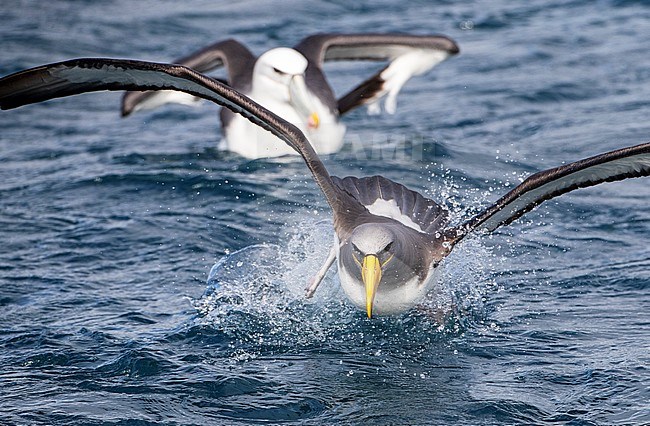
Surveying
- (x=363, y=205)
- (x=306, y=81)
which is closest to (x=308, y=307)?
(x=363, y=205)

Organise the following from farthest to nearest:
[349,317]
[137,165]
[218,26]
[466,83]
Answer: [218,26] → [466,83] → [137,165] → [349,317]

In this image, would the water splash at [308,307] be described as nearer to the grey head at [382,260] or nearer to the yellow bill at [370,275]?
the grey head at [382,260]

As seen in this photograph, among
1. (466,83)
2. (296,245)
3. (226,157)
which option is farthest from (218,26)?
(296,245)

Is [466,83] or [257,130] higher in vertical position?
[466,83]

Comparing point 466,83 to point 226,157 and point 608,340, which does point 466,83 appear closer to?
point 226,157

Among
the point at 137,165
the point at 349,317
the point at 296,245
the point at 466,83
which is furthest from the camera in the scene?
the point at 466,83

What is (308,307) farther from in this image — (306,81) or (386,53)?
(386,53)

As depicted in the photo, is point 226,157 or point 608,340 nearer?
point 608,340

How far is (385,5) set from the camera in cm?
1791

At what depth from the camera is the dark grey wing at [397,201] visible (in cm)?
805

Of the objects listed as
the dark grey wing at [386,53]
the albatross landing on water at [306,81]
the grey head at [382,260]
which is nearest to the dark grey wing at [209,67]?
the albatross landing on water at [306,81]

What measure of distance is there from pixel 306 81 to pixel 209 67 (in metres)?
1.34

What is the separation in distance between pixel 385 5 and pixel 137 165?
7.77 metres

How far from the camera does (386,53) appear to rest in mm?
12641
